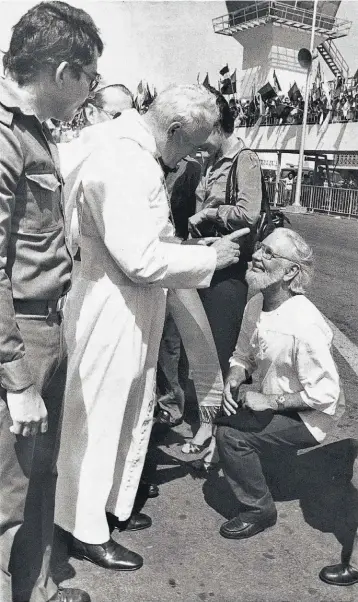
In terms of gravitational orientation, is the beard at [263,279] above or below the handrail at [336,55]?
above

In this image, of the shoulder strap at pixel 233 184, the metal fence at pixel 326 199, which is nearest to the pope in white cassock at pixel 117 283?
the shoulder strap at pixel 233 184

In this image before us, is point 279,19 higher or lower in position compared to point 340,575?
higher

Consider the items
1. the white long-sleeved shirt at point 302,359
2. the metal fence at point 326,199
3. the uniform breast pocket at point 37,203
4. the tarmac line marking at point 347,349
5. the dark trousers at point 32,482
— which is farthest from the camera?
the metal fence at point 326,199

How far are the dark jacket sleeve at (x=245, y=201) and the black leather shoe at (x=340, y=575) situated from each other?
1908mm

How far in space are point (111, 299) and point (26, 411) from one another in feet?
2.60

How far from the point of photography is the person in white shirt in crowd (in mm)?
3029

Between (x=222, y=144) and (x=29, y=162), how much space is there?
91.6 inches

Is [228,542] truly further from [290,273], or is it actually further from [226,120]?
[226,120]

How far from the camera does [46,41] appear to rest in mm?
1915

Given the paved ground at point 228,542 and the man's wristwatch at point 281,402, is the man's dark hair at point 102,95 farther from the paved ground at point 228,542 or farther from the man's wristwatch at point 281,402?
the man's wristwatch at point 281,402

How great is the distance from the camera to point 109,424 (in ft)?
8.94

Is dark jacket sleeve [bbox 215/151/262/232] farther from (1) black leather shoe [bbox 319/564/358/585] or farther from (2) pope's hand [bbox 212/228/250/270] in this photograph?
(1) black leather shoe [bbox 319/564/358/585]

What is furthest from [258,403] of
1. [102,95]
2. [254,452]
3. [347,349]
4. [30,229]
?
[347,349]

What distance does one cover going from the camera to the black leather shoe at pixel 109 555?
8.98 feet
